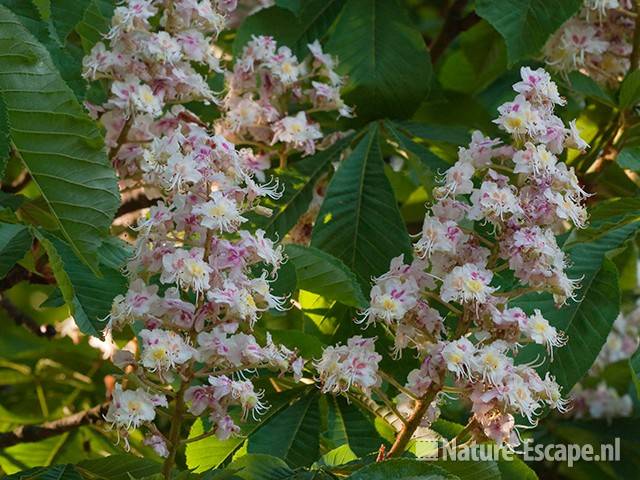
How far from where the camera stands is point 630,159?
2.31 m

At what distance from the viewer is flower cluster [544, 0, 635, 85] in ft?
8.34

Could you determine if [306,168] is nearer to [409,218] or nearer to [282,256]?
[282,256]

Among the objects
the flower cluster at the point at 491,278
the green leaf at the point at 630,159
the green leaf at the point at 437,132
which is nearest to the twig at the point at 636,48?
the green leaf at the point at 630,159

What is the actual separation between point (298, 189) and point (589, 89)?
0.60 metres

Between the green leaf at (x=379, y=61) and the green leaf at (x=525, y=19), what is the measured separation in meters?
0.28

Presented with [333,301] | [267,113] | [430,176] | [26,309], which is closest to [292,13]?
[267,113]

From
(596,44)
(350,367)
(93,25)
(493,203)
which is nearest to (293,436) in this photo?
(350,367)

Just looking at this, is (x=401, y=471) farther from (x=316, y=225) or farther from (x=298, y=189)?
(x=298, y=189)

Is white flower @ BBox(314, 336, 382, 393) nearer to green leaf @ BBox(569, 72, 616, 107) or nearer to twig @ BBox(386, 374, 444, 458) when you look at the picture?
twig @ BBox(386, 374, 444, 458)

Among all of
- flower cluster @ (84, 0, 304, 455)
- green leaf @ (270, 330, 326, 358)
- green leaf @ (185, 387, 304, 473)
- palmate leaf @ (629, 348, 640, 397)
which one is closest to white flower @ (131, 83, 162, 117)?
flower cluster @ (84, 0, 304, 455)

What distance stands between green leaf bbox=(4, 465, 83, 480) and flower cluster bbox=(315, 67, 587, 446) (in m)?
0.35

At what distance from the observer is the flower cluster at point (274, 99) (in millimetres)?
2348

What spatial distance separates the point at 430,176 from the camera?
2248 millimetres

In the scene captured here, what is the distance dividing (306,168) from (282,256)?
1.70 feet
